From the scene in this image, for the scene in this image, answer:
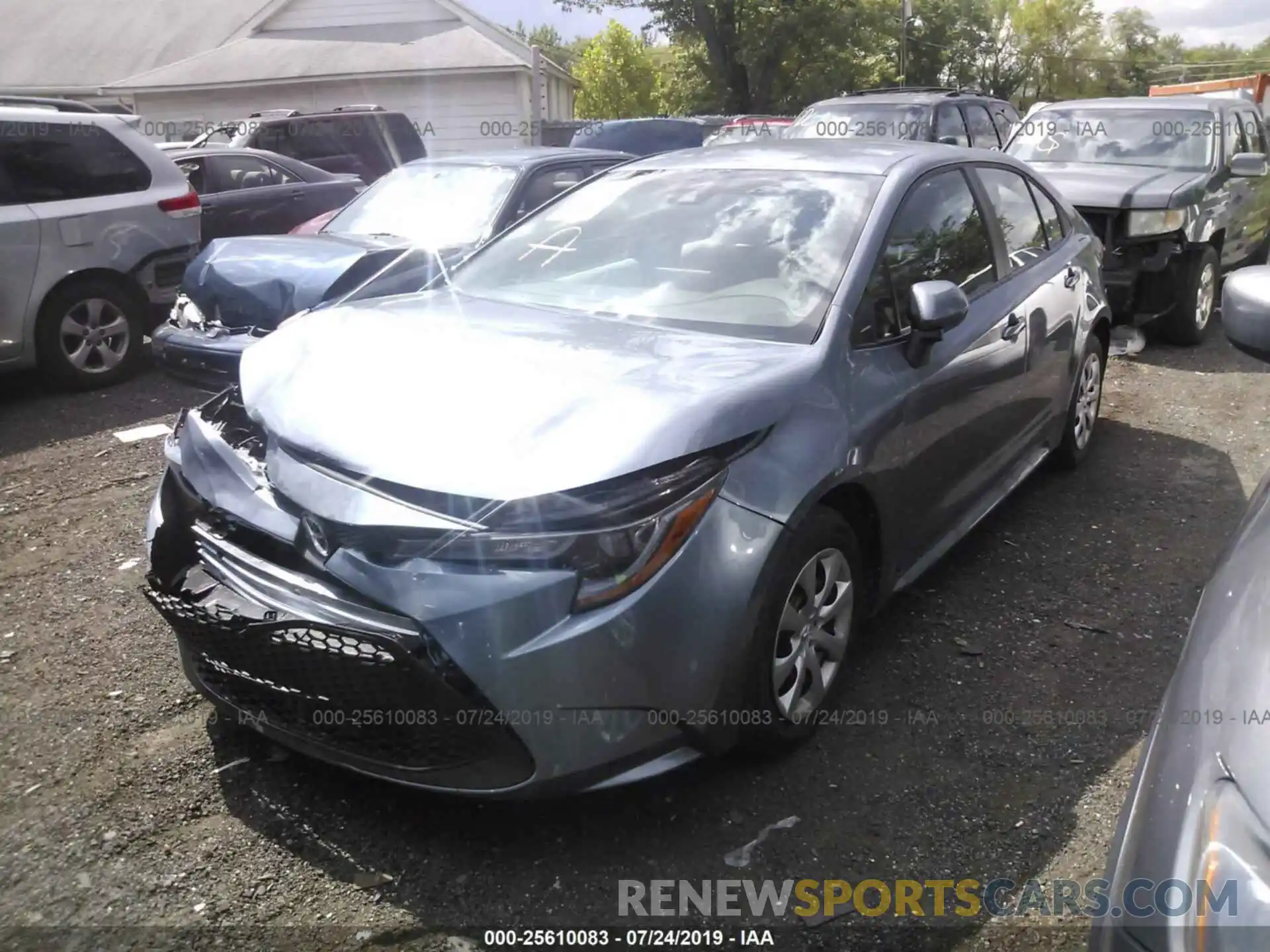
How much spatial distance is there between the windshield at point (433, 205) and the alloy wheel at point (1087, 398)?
343 cm

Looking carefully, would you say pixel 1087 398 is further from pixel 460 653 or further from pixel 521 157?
pixel 460 653

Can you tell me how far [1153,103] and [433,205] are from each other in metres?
6.27

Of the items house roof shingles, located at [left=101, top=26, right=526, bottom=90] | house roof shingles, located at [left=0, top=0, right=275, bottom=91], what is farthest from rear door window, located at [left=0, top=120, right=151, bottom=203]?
house roof shingles, located at [left=0, top=0, right=275, bottom=91]

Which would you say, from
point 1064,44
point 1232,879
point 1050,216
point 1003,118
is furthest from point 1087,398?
point 1064,44

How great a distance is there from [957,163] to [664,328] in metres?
1.68

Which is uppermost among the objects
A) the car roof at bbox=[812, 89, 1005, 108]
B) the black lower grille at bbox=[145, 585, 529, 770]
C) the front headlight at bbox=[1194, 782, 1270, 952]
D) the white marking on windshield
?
the car roof at bbox=[812, 89, 1005, 108]

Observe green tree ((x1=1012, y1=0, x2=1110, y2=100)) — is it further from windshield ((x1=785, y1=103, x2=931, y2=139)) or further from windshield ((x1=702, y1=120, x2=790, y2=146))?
windshield ((x1=785, y1=103, x2=931, y2=139))

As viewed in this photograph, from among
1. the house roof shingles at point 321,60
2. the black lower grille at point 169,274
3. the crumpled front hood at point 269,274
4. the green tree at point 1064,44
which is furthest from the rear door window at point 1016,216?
the green tree at point 1064,44

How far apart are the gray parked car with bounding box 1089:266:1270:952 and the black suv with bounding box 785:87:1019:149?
9472mm

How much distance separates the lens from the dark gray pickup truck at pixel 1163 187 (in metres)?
7.75

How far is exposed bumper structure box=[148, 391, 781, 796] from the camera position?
2398 millimetres

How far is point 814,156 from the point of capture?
13.2 ft

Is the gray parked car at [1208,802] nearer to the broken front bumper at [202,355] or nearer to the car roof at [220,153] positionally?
the broken front bumper at [202,355]

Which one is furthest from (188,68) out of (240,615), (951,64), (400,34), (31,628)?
(951,64)
